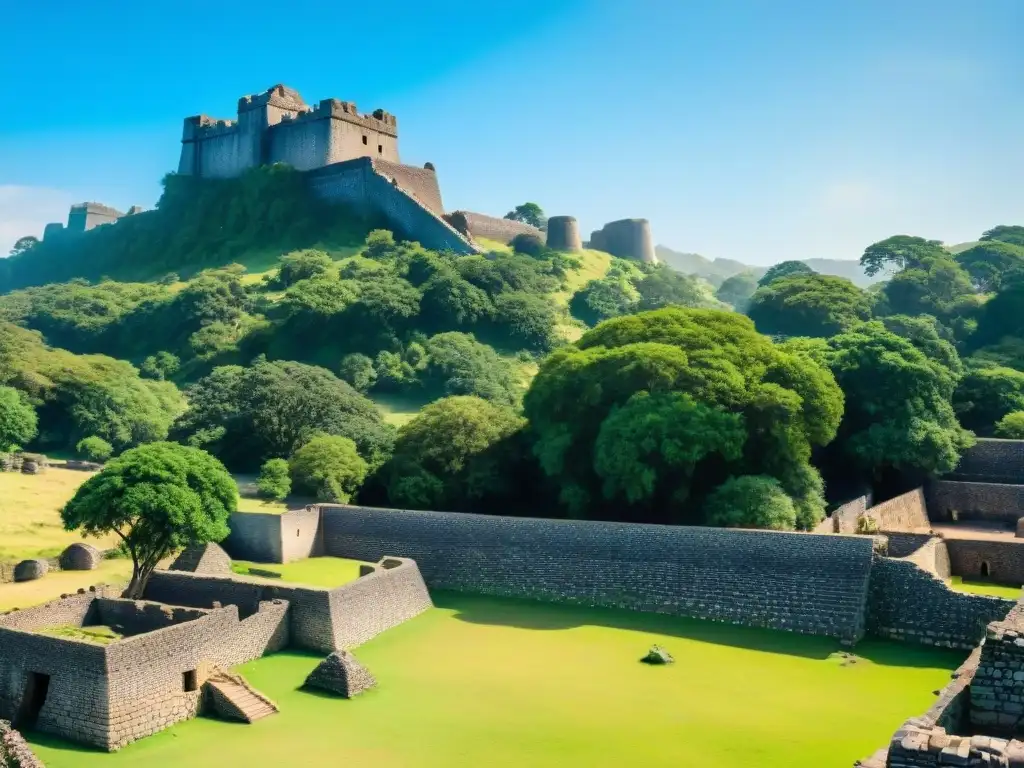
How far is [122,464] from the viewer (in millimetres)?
21484

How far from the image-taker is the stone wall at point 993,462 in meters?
32.0

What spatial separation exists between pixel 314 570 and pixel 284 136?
48.8 meters

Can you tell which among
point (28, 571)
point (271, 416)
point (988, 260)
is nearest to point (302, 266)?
point (271, 416)

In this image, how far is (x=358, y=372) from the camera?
43906 mm

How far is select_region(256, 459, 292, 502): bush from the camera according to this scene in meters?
29.6

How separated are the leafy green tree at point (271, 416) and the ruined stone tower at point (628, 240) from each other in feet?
152

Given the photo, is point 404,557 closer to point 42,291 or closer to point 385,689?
point 385,689

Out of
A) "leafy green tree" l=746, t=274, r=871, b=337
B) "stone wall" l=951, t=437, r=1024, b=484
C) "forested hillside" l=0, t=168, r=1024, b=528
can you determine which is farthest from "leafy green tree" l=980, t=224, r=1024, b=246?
"stone wall" l=951, t=437, r=1024, b=484

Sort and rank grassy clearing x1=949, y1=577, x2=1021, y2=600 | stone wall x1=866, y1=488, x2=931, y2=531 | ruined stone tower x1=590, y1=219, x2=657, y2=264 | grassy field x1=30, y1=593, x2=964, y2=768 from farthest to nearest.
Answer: ruined stone tower x1=590, y1=219, x2=657, y2=264 → stone wall x1=866, y1=488, x2=931, y2=531 → grassy clearing x1=949, y1=577, x2=1021, y2=600 → grassy field x1=30, y1=593, x2=964, y2=768

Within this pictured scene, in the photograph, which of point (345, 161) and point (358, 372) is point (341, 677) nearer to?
point (358, 372)

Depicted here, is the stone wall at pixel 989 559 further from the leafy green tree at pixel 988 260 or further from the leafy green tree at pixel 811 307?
the leafy green tree at pixel 988 260

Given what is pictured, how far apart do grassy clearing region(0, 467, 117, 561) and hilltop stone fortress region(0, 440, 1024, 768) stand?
1.59 metres

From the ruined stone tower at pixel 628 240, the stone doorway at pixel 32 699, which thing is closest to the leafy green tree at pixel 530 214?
the ruined stone tower at pixel 628 240

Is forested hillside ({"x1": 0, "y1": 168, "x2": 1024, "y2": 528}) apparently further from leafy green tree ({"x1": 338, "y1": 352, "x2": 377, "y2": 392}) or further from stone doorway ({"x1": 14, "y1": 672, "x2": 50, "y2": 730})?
stone doorway ({"x1": 14, "y1": 672, "x2": 50, "y2": 730})
